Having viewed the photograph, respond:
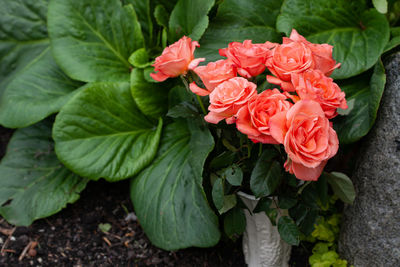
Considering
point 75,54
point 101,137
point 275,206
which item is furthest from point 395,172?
point 75,54

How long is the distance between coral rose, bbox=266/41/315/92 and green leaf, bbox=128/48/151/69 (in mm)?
699

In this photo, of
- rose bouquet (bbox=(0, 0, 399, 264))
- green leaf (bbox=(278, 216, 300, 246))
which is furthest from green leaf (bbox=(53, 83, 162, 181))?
green leaf (bbox=(278, 216, 300, 246))

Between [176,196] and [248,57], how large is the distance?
0.70 metres

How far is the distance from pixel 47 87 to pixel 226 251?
106 centimetres

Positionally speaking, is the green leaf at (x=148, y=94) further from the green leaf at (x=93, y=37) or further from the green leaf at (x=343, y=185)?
the green leaf at (x=343, y=185)

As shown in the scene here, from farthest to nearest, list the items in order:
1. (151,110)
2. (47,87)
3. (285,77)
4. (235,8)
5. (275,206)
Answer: (47,87), (151,110), (235,8), (275,206), (285,77)

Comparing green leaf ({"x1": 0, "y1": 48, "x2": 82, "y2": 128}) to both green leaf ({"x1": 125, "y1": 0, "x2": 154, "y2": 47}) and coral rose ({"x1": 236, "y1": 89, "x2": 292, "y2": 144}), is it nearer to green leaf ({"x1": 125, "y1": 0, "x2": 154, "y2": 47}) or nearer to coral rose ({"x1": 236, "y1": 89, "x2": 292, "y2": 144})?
green leaf ({"x1": 125, "y1": 0, "x2": 154, "y2": 47})

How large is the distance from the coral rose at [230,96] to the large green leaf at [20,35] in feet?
4.32

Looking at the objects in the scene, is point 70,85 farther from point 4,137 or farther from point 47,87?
point 4,137

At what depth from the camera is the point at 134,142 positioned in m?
1.69

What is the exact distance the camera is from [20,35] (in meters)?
2.00

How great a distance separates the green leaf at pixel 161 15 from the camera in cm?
176

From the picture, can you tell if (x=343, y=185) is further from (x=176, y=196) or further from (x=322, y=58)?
(x=176, y=196)

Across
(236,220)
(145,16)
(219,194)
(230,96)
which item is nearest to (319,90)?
(230,96)
